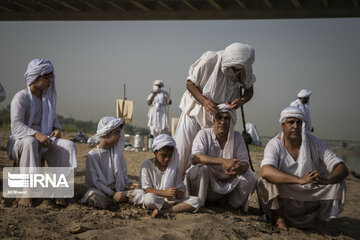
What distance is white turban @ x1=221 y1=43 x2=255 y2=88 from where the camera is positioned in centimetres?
510

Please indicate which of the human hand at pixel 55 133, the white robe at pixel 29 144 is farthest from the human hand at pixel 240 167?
the human hand at pixel 55 133

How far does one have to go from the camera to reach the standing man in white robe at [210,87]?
5.17m

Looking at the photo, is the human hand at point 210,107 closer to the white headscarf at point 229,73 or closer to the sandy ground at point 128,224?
the white headscarf at point 229,73

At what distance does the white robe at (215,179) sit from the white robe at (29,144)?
136cm

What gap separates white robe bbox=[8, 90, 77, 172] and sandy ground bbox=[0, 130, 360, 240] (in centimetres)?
44

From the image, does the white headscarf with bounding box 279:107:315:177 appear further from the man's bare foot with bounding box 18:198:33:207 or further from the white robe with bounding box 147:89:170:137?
the white robe with bounding box 147:89:170:137

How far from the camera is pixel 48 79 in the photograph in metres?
4.84

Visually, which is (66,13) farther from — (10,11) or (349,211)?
(349,211)

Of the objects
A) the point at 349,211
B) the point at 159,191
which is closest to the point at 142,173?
the point at 159,191

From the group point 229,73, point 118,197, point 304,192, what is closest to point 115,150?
point 118,197

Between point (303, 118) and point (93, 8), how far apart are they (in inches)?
165

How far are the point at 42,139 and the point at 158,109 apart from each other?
10.2 meters

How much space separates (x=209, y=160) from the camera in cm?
491

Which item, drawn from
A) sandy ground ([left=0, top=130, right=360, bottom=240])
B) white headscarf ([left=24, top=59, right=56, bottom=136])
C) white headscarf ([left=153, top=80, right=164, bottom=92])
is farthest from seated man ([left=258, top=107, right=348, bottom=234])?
white headscarf ([left=153, top=80, right=164, bottom=92])
